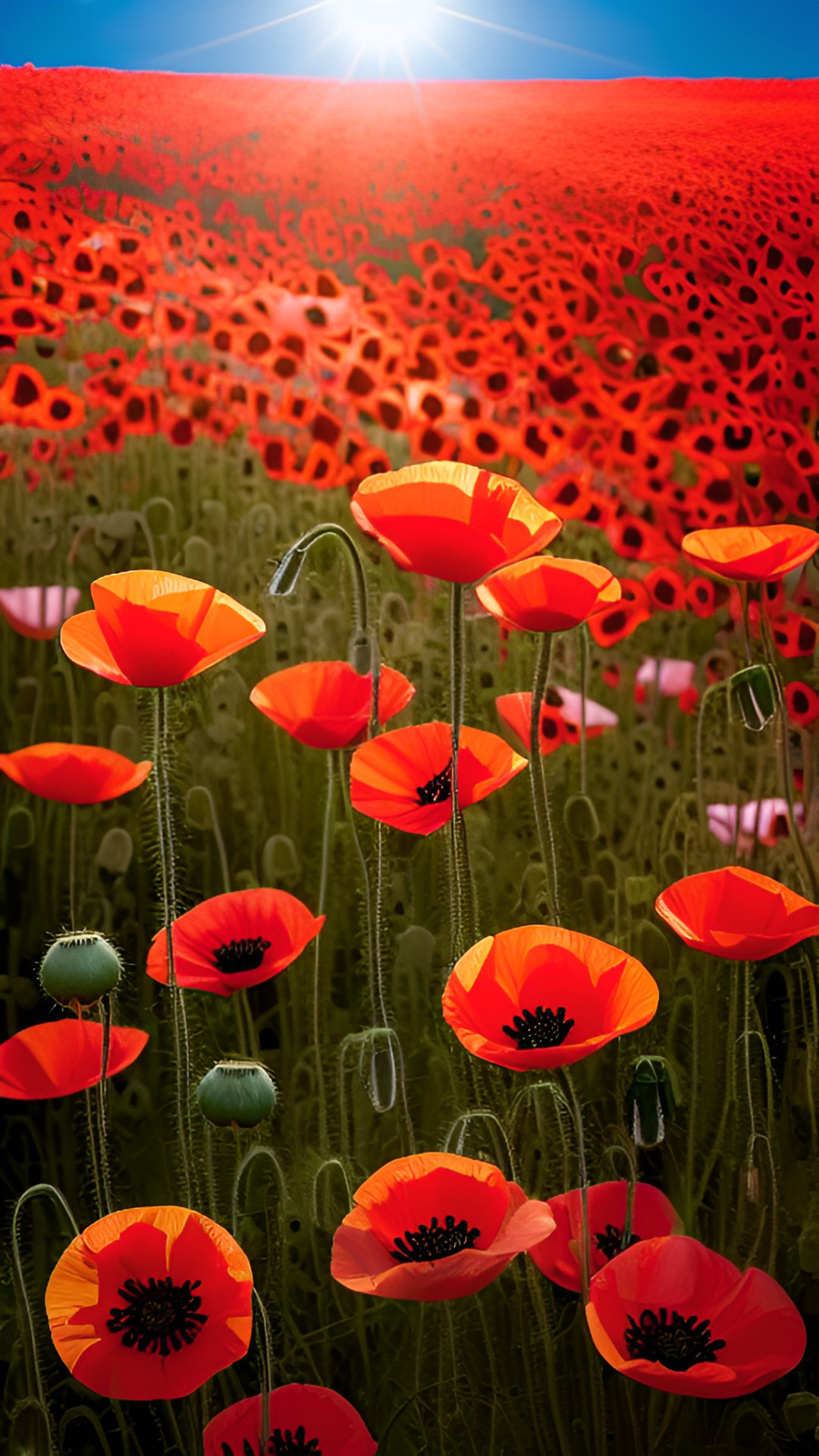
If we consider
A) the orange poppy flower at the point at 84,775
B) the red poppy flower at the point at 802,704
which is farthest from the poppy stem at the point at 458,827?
the red poppy flower at the point at 802,704

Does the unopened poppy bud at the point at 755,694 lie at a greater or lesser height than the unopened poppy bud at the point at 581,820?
greater

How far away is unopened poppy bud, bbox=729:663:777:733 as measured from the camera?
686 millimetres

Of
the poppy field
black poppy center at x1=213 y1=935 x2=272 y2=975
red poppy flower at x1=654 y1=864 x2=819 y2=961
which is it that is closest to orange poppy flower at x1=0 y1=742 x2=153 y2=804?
the poppy field

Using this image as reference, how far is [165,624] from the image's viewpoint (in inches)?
20.9

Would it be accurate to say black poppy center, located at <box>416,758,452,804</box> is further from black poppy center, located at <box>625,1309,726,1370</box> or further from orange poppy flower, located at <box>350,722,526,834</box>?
black poppy center, located at <box>625,1309,726,1370</box>

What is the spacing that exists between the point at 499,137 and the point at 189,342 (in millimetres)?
331

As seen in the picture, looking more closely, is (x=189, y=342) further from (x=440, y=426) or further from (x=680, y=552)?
(x=680, y=552)

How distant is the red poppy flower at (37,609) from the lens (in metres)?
0.90

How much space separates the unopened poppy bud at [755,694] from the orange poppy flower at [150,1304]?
417 millimetres

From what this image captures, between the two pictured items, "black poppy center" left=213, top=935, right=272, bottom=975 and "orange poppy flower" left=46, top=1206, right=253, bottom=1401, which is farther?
"black poppy center" left=213, top=935, right=272, bottom=975

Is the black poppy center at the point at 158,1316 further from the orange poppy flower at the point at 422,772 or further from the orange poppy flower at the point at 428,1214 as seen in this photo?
the orange poppy flower at the point at 422,772

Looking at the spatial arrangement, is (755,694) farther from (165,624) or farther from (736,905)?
(165,624)

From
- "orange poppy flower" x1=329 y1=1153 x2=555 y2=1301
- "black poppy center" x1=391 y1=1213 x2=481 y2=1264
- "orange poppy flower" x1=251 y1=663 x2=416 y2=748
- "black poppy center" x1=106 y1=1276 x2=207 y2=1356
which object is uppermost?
"orange poppy flower" x1=251 y1=663 x2=416 y2=748

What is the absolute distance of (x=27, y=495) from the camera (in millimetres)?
997
